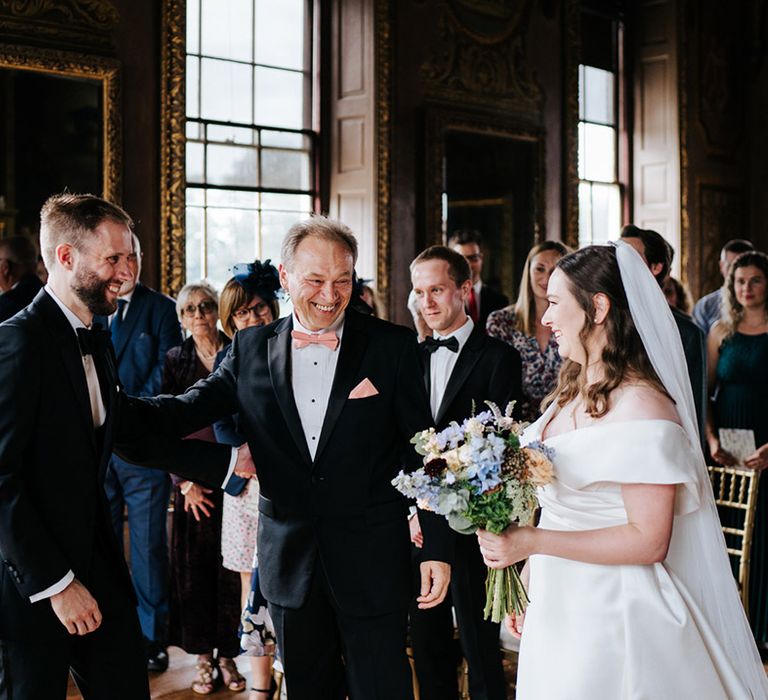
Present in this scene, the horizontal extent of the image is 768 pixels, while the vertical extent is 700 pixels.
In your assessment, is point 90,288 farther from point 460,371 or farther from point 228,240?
point 228,240

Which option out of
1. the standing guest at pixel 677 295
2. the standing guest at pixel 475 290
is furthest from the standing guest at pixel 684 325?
the standing guest at pixel 677 295

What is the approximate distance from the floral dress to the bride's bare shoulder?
1966 millimetres

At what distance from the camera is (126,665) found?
2.54 metres

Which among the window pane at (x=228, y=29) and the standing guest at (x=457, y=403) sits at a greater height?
the window pane at (x=228, y=29)

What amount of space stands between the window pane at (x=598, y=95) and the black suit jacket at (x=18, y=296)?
6.11 meters

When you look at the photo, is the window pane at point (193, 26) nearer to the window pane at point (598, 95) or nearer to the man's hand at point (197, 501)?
the man's hand at point (197, 501)

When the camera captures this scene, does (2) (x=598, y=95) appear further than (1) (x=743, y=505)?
Yes

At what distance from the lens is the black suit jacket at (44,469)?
2.33 m

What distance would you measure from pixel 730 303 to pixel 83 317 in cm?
383

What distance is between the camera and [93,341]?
253cm

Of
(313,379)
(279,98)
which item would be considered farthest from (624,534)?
(279,98)

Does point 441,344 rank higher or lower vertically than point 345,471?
higher

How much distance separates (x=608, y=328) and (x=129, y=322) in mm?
3023

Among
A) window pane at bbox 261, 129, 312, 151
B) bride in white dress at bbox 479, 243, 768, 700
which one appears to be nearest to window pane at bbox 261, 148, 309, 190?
window pane at bbox 261, 129, 312, 151
